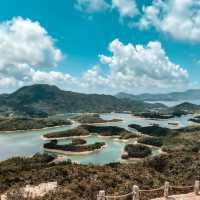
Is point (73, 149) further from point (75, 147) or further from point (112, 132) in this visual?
point (112, 132)

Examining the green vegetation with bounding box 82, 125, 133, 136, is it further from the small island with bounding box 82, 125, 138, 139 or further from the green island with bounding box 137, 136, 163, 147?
the green island with bounding box 137, 136, 163, 147

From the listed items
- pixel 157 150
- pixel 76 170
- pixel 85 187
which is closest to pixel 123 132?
pixel 157 150

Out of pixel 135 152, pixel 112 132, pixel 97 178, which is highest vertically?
pixel 97 178

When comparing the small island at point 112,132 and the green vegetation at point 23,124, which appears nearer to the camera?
the small island at point 112,132

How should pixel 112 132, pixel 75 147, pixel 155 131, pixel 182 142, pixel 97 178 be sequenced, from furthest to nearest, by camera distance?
pixel 155 131, pixel 112 132, pixel 182 142, pixel 75 147, pixel 97 178

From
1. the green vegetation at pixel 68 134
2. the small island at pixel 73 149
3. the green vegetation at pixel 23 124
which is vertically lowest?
the small island at pixel 73 149

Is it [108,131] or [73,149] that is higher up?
[108,131]

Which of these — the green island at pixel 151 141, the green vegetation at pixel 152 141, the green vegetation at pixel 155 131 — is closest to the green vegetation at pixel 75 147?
the green island at pixel 151 141

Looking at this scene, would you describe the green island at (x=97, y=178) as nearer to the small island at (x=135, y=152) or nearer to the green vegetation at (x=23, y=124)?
the small island at (x=135, y=152)

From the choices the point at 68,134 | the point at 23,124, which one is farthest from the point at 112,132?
the point at 23,124

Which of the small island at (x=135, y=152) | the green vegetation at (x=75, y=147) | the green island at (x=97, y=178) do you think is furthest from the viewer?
the green vegetation at (x=75, y=147)

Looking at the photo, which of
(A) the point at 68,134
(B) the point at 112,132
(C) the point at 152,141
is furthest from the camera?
(B) the point at 112,132

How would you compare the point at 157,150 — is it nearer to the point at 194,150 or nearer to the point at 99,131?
the point at 194,150
